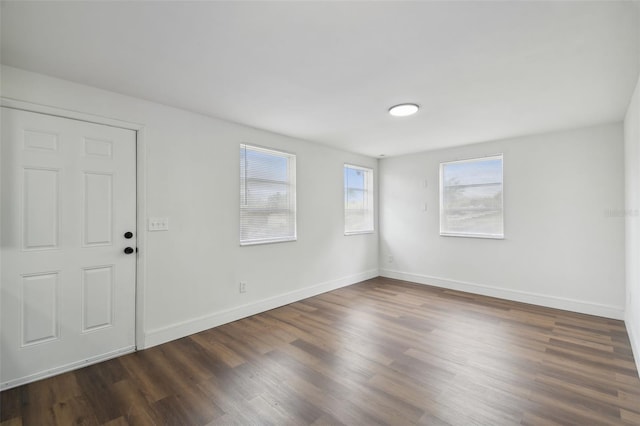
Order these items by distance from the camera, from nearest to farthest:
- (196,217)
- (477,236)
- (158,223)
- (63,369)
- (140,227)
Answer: (63,369), (140,227), (158,223), (196,217), (477,236)

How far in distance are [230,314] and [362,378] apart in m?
1.90

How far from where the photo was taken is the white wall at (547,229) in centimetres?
369

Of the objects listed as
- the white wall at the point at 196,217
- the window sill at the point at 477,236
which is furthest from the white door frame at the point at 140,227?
the window sill at the point at 477,236

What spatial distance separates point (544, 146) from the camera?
4133 mm

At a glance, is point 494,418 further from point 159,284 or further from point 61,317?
point 61,317

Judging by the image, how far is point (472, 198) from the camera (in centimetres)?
486

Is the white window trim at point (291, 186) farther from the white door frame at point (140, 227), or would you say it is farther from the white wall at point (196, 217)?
the white door frame at point (140, 227)

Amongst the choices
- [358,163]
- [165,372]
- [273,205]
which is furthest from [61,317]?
[358,163]

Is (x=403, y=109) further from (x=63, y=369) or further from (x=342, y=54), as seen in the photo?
(x=63, y=369)

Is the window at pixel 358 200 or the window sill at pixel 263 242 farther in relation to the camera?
the window at pixel 358 200

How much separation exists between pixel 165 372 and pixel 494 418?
2507 millimetres

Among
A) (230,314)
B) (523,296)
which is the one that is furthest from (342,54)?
(523,296)

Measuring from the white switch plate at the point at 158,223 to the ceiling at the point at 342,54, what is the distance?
3.99 ft

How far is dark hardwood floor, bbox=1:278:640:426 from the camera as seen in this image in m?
1.93
